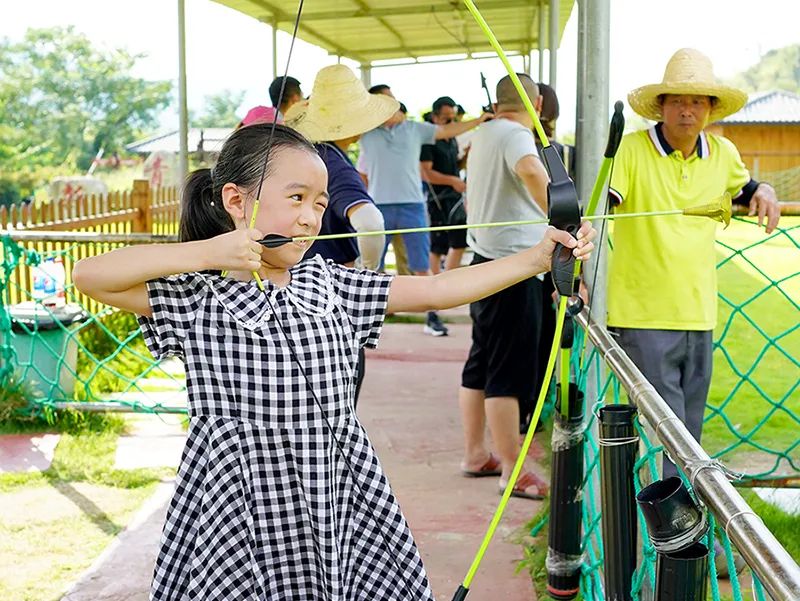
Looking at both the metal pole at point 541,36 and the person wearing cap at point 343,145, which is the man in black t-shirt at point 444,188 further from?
the person wearing cap at point 343,145

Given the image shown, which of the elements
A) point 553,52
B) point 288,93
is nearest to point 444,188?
point 553,52

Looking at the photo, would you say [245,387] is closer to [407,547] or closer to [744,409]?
[407,547]

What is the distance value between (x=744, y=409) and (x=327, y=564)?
447 centimetres

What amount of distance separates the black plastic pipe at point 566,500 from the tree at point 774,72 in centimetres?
8274

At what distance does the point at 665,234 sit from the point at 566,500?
3.08ft

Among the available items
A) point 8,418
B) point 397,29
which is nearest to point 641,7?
point 397,29

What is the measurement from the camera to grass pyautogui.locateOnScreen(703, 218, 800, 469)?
14.7 ft

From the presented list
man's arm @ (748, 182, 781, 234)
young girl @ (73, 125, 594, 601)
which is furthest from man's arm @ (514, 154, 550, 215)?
young girl @ (73, 125, 594, 601)

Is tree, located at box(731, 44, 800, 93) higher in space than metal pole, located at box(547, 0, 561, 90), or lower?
higher

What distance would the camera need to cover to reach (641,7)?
6600 cm

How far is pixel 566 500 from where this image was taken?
261 cm

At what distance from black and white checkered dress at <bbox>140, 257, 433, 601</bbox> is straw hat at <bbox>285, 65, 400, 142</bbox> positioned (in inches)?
60.2

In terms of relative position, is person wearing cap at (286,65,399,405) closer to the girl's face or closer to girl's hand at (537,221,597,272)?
the girl's face

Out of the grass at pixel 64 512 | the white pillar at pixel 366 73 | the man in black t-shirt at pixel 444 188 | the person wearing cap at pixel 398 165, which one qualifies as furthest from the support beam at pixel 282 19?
the grass at pixel 64 512
